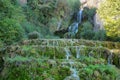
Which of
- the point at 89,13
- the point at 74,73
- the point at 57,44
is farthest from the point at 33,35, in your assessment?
the point at 74,73

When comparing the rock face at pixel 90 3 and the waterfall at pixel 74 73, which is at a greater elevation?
the rock face at pixel 90 3

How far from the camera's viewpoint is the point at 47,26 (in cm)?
2916

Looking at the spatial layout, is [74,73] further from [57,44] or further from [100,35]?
[100,35]

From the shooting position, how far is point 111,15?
20141mm

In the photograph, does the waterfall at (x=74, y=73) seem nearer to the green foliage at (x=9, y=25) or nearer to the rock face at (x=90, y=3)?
the green foliage at (x=9, y=25)

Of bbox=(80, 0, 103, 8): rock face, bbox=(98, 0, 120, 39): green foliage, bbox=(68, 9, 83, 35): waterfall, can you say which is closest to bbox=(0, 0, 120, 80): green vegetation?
bbox=(98, 0, 120, 39): green foliage

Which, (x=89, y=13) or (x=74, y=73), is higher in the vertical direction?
(x=89, y=13)

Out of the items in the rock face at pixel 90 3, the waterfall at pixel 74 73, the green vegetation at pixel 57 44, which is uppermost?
the rock face at pixel 90 3

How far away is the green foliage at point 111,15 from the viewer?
19859mm

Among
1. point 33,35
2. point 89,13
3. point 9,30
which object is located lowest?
point 33,35

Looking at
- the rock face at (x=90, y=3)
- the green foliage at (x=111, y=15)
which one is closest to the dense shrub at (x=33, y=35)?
the green foliage at (x=111, y=15)

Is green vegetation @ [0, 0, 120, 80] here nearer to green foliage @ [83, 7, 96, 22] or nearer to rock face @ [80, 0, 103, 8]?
green foliage @ [83, 7, 96, 22]

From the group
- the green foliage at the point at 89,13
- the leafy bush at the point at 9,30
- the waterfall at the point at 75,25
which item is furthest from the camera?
the green foliage at the point at 89,13

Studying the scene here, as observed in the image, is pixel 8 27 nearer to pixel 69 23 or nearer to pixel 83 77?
pixel 83 77
